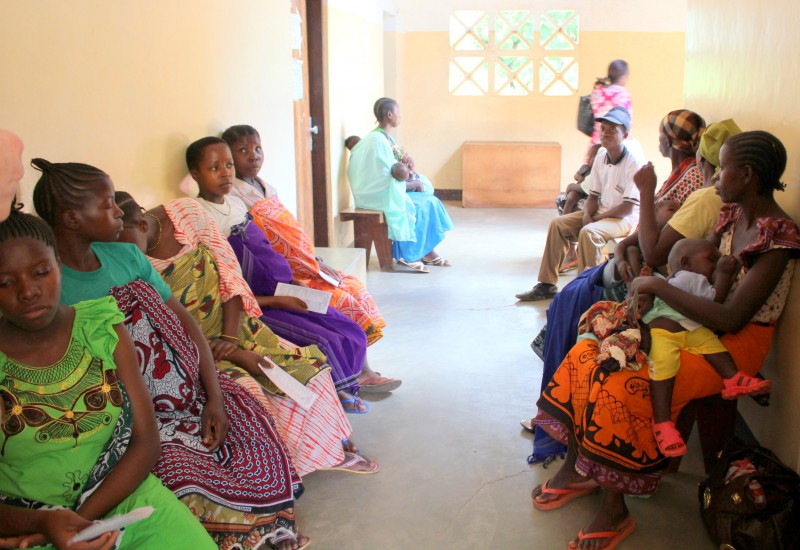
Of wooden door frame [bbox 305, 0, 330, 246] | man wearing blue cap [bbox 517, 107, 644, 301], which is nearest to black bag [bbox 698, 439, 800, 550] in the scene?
man wearing blue cap [bbox 517, 107, 644, 301]

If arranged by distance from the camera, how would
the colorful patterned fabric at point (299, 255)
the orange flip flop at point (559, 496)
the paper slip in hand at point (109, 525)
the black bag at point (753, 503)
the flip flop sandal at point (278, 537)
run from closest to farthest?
the paper slip in hand at point (109, 525), the black bag at point (753, 503), the flip flop sandal at point (278, 537), the orange flip flop at point (559, 496), the colorful patterned fabric at point (299, 255)

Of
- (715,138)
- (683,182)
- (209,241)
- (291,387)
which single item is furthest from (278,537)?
(683,182)

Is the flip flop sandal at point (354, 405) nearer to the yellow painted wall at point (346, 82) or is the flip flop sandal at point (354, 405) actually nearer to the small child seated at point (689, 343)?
the small child seated at point (689, 343)

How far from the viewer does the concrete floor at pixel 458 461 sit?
2.53m

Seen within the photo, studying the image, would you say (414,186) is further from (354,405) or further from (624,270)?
(624,270)

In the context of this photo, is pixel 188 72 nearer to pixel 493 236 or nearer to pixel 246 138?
pixel 246 138

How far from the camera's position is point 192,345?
7.37ft

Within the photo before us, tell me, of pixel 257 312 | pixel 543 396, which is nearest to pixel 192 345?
pixel 257 312

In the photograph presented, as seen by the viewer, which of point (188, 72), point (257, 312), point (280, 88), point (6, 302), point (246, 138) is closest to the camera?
Result: point (6, 302)

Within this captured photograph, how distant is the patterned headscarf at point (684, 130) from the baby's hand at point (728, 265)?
1161 mm

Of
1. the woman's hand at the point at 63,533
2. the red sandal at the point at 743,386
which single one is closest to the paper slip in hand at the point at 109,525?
the woman's hand at the point at 63,533

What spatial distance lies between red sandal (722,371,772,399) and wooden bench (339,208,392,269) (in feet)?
13.6

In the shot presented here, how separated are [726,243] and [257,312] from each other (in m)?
1.64

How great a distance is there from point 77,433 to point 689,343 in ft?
5.85
